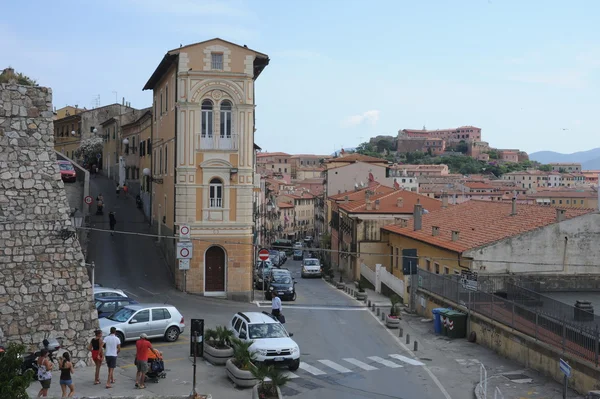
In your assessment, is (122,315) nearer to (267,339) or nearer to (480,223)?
(267,339)

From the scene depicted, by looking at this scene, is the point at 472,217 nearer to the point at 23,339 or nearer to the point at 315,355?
the point at 315,355

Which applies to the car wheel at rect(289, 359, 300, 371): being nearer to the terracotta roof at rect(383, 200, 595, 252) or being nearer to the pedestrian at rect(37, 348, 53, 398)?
the pedestrian at rect(37, 348, 53, 398)

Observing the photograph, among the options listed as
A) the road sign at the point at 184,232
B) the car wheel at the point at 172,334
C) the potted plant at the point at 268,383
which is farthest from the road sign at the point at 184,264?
the potted plant at the point at 268,383

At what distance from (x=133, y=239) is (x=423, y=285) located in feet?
63.4

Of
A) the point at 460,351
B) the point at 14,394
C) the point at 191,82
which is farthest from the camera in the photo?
the point at 191,82

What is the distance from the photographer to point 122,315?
73.1 feet

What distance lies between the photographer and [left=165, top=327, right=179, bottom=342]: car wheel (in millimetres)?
22953

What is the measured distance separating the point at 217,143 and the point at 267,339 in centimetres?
1721

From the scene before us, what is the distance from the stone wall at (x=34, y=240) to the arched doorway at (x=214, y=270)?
55.9 feet

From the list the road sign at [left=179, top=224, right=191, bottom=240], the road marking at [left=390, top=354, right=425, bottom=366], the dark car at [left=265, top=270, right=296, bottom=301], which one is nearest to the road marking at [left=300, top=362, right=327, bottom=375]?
the road marking at [left=390, top=354, right=425, bottom=366]

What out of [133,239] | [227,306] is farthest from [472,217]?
[133,239]

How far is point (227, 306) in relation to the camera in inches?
1282

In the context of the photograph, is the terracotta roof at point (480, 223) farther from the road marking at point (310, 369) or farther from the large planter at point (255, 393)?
the large planter at point (255, 393)

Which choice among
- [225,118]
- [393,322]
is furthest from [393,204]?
[393,322]
